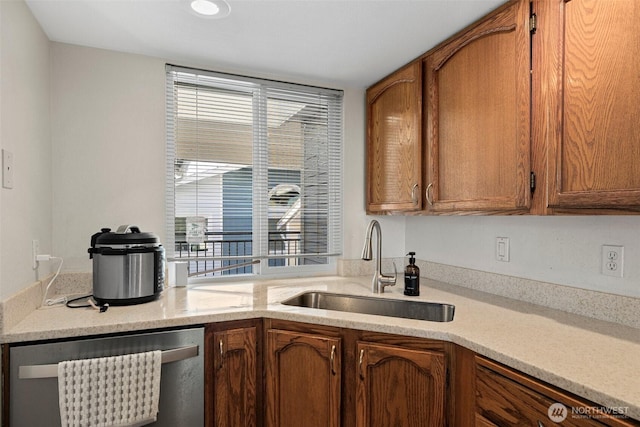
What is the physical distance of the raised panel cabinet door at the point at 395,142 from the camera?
2.03 metres

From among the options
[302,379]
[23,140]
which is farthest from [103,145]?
[302,379]

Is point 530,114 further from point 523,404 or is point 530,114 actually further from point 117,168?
point 117,168

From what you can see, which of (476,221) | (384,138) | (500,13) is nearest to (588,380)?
(476,221)

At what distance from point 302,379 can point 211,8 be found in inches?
63.3

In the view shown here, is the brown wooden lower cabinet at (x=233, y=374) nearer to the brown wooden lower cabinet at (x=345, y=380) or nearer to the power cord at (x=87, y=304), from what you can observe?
the brown wooden lower cabinet at (x=345, y=380)

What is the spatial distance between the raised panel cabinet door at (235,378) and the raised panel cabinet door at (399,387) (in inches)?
18.5

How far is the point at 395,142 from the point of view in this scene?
2.22 m

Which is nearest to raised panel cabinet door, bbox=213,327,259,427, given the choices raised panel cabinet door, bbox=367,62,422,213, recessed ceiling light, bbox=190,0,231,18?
raised panel cabinet door, bbox=367,62,422,213

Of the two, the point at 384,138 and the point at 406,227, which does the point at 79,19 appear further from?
the point at 406,227

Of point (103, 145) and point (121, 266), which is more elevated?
point (103, 145)

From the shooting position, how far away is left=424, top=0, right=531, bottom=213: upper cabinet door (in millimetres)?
1447

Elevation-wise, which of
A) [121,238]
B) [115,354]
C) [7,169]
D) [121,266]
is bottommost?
[115,354]

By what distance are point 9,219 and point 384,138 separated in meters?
1.85

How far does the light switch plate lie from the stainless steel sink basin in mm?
1192
